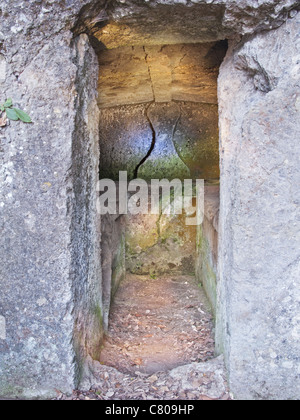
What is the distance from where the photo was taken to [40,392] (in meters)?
1.73

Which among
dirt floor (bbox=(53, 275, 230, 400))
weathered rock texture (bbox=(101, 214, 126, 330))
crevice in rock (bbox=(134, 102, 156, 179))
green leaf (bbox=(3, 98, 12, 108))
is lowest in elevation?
dirt floor (bbox=(53, 275, 230, 400))

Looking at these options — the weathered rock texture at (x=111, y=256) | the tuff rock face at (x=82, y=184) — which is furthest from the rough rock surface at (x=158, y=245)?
the tuff rock face at (x=82, y=184)

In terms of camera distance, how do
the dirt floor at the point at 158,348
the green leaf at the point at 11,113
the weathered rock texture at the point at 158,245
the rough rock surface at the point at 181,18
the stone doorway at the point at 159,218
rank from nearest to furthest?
the rough rock surface at the point at 181,18, the green leaf at the point at 11,113, the dirt floor at the point at 158,348, the stone doorway at the point at 159,218, the weathered rock texture at the point at 158,245

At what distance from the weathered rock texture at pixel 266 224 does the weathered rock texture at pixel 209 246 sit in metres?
0.81

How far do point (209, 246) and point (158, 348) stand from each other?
1.00m

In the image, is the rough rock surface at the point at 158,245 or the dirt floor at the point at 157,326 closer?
the dirt floor at the point at 157,326

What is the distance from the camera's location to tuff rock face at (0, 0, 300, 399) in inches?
60.6

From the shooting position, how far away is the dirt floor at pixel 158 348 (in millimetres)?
1797

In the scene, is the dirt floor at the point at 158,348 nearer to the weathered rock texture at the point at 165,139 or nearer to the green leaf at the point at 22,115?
the green leaf at the point at 22,115

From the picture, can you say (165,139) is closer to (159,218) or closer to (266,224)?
(159,218)

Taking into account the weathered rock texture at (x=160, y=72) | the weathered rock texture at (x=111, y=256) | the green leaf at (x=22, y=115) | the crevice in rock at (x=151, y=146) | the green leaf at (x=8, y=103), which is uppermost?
the weathered rock texture at (x=160, y=72)

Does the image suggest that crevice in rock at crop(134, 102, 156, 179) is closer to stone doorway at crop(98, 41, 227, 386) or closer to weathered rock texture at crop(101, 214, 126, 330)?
stone doorway at crop(98, 41, 227, 386)

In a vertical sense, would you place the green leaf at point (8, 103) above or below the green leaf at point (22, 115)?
above

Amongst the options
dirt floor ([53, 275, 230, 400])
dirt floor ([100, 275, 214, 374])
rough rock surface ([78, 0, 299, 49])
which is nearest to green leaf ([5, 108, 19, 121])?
rough rock surface ([78, 0, 299, 49])
